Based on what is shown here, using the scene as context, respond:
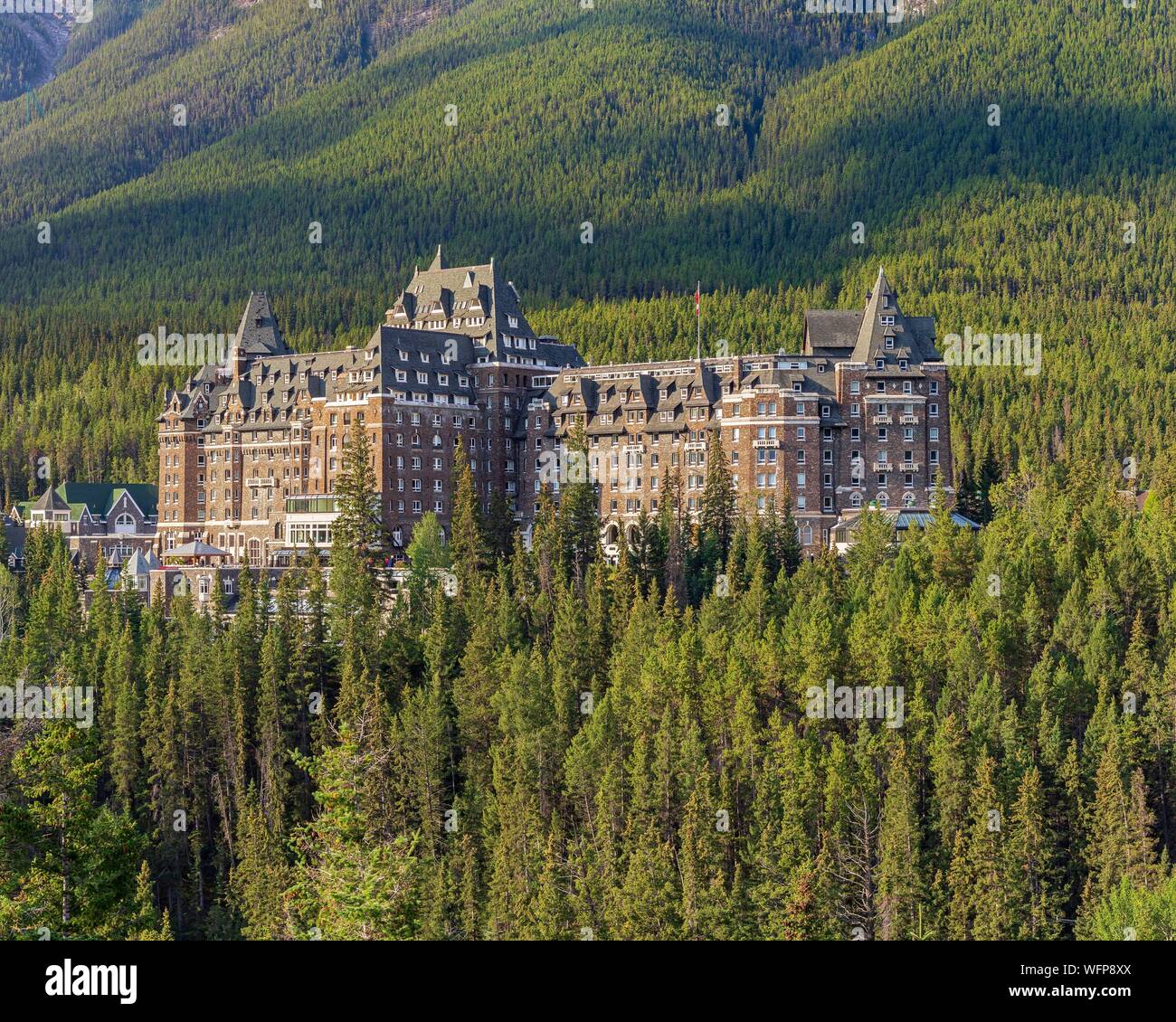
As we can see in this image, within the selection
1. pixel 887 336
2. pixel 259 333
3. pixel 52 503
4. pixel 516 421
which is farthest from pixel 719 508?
pixel 52 503

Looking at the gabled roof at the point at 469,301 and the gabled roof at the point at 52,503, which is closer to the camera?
the gabled roof at the point at 469,301

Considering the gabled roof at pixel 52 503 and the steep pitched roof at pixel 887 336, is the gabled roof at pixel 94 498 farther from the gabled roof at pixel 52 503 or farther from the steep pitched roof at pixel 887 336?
the steep pitched roof at pixel 887 336

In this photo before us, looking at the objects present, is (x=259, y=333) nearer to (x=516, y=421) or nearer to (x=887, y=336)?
(x=516, y=421)

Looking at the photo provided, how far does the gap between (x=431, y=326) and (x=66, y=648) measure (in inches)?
Answer: 1885

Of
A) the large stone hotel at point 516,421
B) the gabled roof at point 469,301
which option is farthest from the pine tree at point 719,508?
the gabled roof at point 469,301

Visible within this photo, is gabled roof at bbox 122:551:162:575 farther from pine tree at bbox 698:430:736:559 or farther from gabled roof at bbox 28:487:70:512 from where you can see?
pine tree at bbox 698:430:736:559

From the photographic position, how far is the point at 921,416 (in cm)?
13900

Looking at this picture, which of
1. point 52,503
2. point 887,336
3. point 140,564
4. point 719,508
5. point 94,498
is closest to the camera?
point 719,508

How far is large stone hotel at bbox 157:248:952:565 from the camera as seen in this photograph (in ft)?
454

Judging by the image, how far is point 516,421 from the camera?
156875mm

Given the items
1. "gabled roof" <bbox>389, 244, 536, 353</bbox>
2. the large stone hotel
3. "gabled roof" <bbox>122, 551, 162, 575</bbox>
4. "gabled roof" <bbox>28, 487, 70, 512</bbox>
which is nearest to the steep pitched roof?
the large stone hotel

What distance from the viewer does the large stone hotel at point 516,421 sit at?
13850 centimetres
